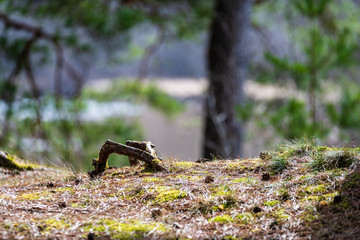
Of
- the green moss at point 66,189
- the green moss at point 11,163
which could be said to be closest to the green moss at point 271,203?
the green moss at point 66,189

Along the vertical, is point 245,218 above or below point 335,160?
below

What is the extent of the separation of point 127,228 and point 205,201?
513 mm

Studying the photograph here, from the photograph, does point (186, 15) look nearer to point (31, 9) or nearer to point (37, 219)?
point (31, 9)

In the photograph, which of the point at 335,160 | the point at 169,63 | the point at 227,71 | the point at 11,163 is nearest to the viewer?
the point at 335,160

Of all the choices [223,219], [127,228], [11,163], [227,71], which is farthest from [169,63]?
[127,228]

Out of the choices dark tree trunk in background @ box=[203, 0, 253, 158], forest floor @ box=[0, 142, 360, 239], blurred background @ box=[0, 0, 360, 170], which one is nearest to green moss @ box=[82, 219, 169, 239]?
forest floor @ box=[0, 142, 360, 239]

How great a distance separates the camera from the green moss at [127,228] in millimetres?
2193

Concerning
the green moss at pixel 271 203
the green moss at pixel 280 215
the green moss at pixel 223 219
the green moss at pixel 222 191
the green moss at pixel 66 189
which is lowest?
the green moss at pixel 223 219

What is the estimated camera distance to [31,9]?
10.9 m

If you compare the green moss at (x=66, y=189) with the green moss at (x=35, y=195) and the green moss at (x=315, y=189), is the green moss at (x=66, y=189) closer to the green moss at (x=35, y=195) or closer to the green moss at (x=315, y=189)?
the green moss at (x=35, y=195)

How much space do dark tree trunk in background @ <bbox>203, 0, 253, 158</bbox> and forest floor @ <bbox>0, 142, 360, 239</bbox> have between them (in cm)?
649

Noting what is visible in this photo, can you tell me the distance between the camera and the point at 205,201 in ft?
8.32

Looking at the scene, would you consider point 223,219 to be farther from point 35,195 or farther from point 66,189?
point 35,195

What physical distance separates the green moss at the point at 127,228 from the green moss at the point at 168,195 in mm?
309
